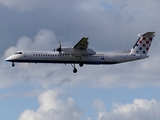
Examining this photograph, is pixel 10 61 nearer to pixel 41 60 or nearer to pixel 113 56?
pixel 41 60

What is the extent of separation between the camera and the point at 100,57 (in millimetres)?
77500

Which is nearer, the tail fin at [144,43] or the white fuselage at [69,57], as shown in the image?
the white fuselage at [69,57]

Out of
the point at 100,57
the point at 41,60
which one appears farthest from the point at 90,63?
the point at 41,60

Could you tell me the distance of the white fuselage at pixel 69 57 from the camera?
2963 inches

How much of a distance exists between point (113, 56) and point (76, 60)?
5.49 metres

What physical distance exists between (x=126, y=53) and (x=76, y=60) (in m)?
7.74

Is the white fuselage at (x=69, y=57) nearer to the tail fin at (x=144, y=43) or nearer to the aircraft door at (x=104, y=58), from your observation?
the aircraft door at (x=104, y=58)

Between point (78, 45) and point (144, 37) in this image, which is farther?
point (144, 37)

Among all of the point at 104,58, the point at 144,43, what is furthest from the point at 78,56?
the point at 144,43

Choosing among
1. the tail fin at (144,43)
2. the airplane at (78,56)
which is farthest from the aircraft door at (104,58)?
the tail fin at (144,43)

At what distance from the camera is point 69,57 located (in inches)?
3007

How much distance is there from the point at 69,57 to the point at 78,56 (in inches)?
51.2

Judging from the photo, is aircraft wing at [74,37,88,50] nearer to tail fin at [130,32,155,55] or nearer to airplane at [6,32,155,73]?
airplane at [6,32,155,73]

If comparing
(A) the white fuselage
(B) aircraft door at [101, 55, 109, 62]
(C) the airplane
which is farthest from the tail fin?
(B) aircraft door at [101, 55, 109, 62]
